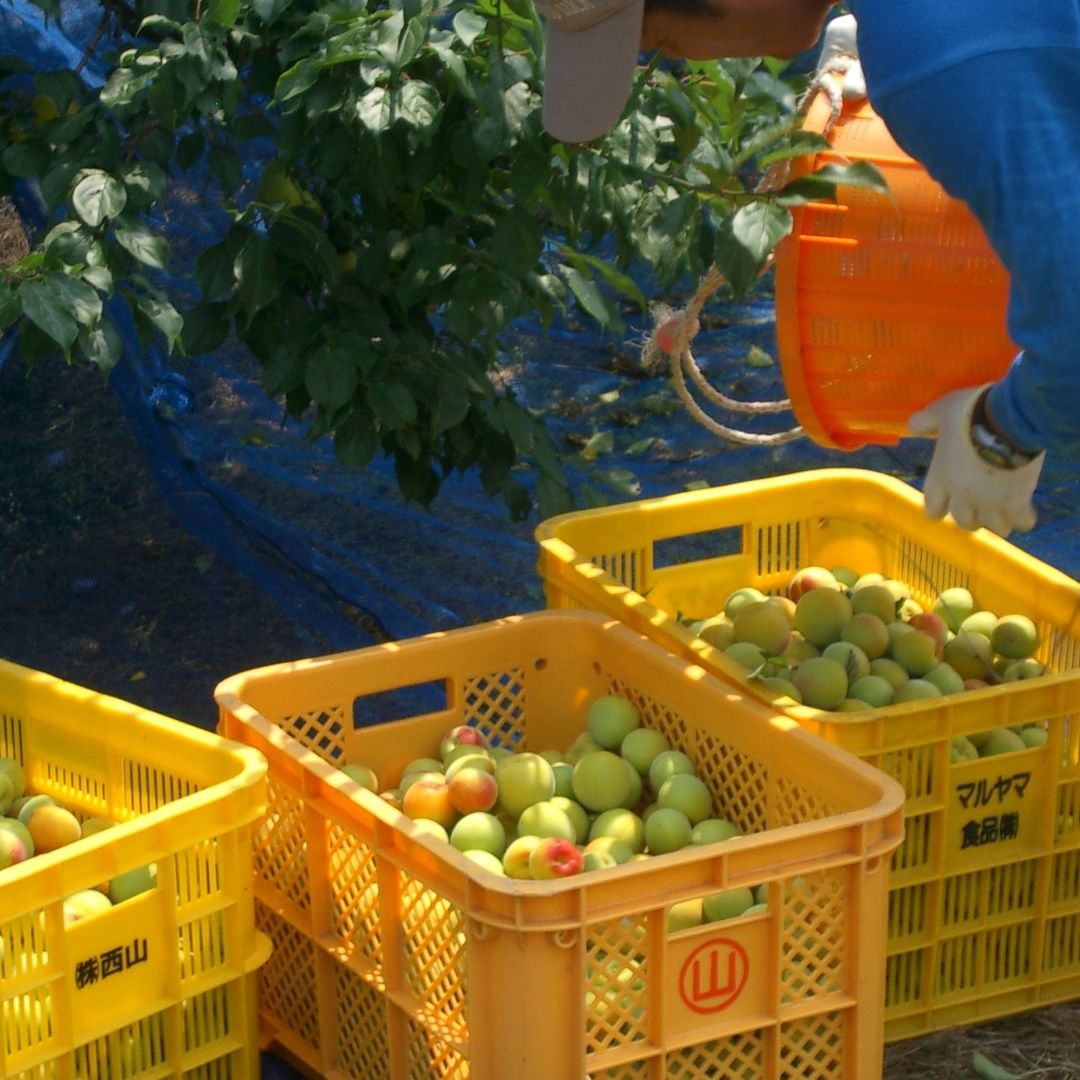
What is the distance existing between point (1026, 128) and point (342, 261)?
4.53 ft

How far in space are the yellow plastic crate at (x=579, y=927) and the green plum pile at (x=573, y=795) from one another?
5 centimetres

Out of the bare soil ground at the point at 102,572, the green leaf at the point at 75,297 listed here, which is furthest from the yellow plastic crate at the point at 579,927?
the bare soil ground at the point at 102,572

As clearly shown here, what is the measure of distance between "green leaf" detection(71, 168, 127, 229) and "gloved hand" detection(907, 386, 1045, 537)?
1.00 m

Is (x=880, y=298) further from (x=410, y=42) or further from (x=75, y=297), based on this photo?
(x=75, y=297)

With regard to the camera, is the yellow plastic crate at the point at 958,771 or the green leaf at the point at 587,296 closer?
the yellow plastic crate at the point at 958,771

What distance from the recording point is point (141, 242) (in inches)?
89.0

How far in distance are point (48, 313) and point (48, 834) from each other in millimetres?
650

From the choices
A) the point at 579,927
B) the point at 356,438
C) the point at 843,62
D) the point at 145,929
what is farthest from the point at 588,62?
the point at 145,929

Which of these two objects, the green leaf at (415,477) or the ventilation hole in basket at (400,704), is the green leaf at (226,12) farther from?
the ventilation hole in basket at (400,704)

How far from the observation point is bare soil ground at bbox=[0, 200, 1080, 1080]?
3.44 m

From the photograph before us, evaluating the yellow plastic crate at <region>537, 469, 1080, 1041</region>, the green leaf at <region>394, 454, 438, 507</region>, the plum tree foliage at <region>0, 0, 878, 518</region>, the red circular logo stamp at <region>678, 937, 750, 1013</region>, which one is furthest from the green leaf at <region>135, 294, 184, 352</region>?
the red circular logo stamp at <region>678, 937, 750, 1013</region>

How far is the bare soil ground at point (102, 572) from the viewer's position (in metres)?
3.44

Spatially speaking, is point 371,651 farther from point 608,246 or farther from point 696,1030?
point 608,246

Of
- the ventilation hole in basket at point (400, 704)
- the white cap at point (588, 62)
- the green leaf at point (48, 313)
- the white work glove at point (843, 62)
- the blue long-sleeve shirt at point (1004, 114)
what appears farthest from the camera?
the ventilation hole in basket at point (400, 704)
